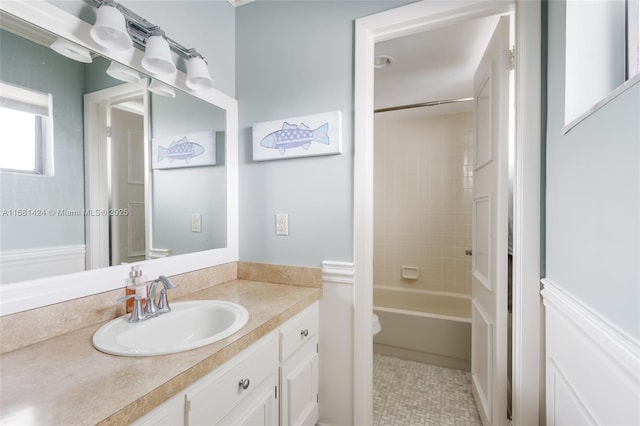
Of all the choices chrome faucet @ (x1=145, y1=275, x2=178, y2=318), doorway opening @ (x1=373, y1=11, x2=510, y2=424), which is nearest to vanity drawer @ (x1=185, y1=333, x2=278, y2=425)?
chrome faucet @ (x1=145, y1=275, x2=178, y2=318)

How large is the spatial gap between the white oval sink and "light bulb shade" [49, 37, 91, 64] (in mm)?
934

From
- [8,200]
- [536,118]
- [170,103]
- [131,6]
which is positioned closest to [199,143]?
[170,103]

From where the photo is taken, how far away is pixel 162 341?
1.06 meters

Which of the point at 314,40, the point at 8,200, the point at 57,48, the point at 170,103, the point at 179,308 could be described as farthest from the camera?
the point at 314,40

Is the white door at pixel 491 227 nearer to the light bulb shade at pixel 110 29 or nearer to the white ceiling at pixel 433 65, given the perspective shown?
the white ceiling at pixel 433 65

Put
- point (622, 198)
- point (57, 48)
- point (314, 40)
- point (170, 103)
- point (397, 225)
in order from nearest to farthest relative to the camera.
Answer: point (622, 198), point (57, 48), point (170, 103), point (314, 40), point (397, 225)

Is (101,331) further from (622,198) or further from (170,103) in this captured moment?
(622,198)

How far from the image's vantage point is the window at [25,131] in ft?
2.74

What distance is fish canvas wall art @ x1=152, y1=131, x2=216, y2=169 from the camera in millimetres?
1327

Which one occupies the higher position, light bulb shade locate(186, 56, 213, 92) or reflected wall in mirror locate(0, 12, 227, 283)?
light bulb shade locate(186, 56, 213, 92)

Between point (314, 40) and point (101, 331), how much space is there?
1592 mm

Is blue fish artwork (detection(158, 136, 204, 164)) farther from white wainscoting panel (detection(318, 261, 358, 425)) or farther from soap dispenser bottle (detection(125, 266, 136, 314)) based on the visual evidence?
white wainscoting panel (detection(318, 261, 358, 425))

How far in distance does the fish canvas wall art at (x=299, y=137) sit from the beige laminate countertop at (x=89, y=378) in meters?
0.89

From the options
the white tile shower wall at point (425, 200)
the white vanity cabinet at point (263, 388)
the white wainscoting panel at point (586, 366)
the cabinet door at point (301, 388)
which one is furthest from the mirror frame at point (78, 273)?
the white tile shower wall at point (425, 200)
